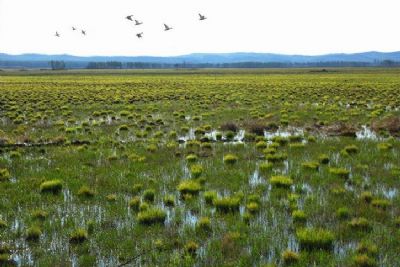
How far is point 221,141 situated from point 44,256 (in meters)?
13.3

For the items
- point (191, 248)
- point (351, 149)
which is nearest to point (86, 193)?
point (191, 248)

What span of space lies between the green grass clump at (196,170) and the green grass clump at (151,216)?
407 cm

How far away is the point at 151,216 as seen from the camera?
32.9 ft

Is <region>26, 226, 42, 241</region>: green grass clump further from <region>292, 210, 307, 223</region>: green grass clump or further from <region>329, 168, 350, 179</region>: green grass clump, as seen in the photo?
<region>329, 168, 350, 179</region>: green grass clump

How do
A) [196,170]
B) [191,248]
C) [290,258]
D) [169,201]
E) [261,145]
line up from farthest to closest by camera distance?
[261,145], [196,170], [169,201], [191,248], [290,258]

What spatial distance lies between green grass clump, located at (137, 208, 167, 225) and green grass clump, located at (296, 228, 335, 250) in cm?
308

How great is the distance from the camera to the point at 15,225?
989cm

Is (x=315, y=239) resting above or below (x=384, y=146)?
above

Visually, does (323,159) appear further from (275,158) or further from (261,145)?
(261,145)

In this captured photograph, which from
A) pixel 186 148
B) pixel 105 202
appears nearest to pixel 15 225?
pixel 105 202

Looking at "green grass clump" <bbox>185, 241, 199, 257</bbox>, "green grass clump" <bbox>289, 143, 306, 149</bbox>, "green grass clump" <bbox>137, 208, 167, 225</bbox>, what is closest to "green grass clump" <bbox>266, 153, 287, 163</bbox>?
"green grass clump" <bbox>289, 143, 306, 149</bbox>

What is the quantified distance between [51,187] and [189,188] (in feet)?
12.7

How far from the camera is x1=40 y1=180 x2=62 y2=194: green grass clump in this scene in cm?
1251

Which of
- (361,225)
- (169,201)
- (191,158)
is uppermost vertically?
(361,225)
